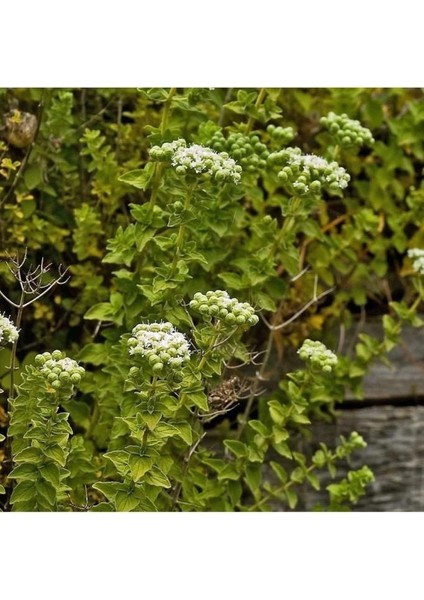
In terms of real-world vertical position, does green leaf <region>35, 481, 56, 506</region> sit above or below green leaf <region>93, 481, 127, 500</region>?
below

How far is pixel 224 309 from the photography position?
4.62 feet

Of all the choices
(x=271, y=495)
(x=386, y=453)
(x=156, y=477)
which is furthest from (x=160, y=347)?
(x=386, y=453)

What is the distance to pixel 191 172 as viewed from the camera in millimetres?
1483

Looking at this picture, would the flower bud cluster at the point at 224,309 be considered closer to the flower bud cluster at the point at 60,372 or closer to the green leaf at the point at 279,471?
the flower bud cluster at the point at 60,372

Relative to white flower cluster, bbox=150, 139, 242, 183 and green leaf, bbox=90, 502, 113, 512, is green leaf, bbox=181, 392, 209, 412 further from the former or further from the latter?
white flower cluster, bbox=150, 139, 242, 183

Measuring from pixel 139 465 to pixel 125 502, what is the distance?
2.9 inches

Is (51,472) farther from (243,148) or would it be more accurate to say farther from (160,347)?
(243,148)

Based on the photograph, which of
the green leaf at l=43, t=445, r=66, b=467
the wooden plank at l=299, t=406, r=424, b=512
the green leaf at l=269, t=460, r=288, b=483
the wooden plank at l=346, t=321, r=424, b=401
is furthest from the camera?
the wooden plank at l=346, t=321, r=424, b=401

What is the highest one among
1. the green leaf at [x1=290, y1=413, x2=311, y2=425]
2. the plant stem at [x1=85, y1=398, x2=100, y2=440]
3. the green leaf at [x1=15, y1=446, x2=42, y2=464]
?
the green leaf at [x1=290, y1=413, x2=311, y2=425]

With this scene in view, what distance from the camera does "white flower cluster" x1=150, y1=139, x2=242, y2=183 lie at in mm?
1460

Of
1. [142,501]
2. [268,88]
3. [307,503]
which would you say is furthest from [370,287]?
[142,501]

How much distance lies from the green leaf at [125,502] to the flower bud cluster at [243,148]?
0.62 m

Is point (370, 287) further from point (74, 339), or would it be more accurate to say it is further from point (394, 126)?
point (74, 339)

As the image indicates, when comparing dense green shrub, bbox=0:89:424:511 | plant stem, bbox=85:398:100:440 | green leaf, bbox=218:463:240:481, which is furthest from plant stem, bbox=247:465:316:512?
plant stem, bbox=85:398:100:440
